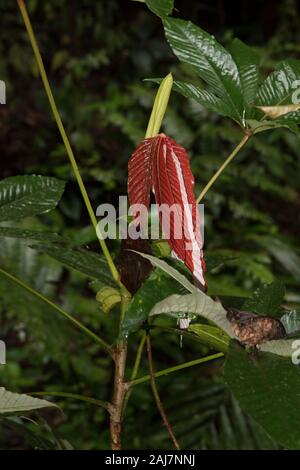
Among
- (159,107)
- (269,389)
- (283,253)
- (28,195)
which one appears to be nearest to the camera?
(269,389)

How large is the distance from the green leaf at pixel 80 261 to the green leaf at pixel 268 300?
4.1 inches

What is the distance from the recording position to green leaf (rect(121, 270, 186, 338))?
17.0 inches

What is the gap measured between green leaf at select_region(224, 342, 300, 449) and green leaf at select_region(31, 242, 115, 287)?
0.49 feet

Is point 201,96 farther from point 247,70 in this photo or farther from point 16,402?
point 16,402

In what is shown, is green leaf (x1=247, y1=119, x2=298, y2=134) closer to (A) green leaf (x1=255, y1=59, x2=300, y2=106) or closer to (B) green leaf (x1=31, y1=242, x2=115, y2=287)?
(A) green leaf (x1=255, y1=59, x2=300, y2=106)

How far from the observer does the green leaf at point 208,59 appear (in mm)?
538

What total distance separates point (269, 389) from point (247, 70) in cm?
29

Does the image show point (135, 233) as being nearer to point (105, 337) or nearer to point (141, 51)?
point (105, 337)

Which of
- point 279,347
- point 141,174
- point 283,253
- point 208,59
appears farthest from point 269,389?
point 283,253

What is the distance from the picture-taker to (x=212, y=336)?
46 cm

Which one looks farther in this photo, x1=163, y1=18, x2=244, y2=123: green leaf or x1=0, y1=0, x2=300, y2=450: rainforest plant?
x1=163, y1=18, x2=244, y2=123: green leaf

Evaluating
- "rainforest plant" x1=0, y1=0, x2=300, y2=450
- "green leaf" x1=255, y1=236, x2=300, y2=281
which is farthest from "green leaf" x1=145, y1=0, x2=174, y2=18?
"green leaf" x1=255, y1=236, x2=300, y2=281

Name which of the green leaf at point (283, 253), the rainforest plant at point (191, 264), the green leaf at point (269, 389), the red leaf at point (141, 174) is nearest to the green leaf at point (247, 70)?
the rainforest plant at point (191, 264)

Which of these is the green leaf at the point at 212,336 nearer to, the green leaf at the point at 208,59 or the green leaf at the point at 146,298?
the green leaf at the point at 146,298
